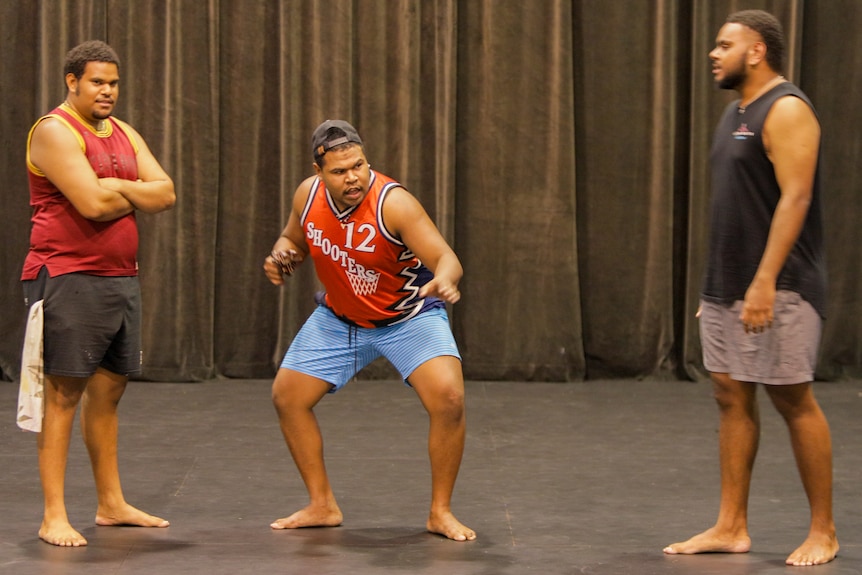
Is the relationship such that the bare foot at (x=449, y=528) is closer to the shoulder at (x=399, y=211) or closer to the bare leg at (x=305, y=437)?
the bare leg at (x=305, y=437)

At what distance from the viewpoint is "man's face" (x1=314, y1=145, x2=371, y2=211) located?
3324mm

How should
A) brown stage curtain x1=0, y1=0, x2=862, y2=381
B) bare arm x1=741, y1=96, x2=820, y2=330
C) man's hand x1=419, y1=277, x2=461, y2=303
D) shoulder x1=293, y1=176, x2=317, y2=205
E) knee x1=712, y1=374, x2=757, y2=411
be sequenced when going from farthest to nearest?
1. brown stage curtain x1=0, y1=0, x2=862, y2=381
2. shoulder x1=293, y1=176, x2=317, y2=205
3. knee x1=712, y1=374, x2=757, y2=411
4. man's hand x1=419, y1=277, x2=461, y2=303
5. bare arm x1=741, y1=96, x2=820, y2=330

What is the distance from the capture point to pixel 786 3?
6004 mm

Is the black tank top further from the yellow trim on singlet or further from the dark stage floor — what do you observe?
the yellow trim on singlet

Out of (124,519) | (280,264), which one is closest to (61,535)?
(124,519)

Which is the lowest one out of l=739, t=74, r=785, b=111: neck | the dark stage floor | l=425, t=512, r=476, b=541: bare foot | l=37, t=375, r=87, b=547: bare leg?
the dark stage floor

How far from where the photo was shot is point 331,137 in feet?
10.9

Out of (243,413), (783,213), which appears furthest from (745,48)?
(243,413)

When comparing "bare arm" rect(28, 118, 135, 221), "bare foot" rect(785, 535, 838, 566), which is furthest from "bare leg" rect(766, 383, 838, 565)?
"bare arm" rect(28, 118, 135, 221)

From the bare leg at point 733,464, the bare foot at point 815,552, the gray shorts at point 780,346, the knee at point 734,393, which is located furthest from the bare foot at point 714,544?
the gray shorts at point 780,346

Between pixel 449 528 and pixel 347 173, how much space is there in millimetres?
1035

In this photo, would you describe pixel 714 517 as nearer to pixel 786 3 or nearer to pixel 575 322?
pixel 575 322

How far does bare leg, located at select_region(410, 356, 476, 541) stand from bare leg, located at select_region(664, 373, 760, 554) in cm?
62

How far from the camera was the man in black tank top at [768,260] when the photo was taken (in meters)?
2.98
